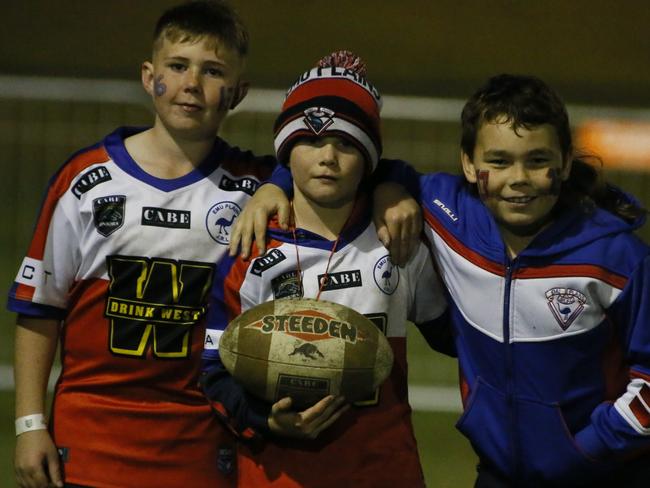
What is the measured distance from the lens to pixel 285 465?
2.70 meters

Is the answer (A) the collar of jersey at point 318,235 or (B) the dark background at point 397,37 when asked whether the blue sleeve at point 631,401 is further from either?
(B) the dark background at point 397,37

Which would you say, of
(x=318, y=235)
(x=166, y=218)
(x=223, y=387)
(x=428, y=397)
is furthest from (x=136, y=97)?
(x=223, y=387)

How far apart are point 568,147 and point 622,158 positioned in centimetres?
366

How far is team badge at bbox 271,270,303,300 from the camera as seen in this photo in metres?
2.73

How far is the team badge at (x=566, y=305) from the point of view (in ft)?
8.73

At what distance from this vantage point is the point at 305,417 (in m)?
2.55

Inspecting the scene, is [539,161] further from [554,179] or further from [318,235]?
[318,235]

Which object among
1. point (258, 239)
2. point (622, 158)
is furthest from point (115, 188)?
point (622, 158)

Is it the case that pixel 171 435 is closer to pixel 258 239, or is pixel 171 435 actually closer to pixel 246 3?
pixel 258 239

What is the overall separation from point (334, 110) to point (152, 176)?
529mm

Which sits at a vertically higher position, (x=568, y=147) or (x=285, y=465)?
(x=568, y=147)

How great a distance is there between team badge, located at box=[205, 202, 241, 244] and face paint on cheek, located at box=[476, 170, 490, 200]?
2.05 feet

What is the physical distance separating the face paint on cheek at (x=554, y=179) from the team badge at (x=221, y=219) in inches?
31.3

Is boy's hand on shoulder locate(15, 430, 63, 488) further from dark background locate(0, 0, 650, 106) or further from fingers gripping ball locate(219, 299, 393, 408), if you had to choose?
dark background locate(0, 0, 650, 106)
